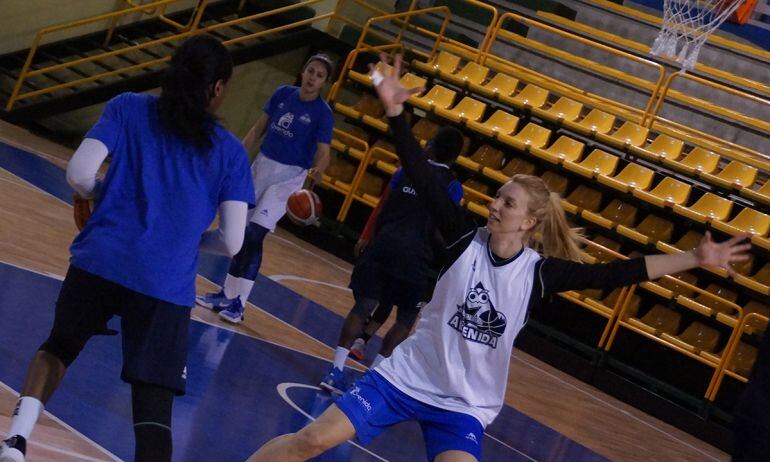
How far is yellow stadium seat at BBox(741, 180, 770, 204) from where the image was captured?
12.6 m

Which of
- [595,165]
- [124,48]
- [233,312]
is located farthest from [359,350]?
[124,48]

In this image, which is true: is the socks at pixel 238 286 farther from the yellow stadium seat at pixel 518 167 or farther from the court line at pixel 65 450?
the yellow stadium seat at pixel 518 167

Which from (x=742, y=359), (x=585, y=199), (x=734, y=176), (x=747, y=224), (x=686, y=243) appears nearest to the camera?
(x=742, y=359)

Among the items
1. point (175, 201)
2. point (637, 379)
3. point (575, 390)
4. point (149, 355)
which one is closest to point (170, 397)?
point (149, 355)

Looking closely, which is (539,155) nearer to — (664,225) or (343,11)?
Result: (664,225)

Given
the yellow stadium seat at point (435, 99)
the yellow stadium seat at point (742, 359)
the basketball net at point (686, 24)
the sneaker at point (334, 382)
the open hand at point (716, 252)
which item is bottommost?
the sneaker at point (334, 382)

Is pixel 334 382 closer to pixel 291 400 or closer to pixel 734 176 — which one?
pixel 291 400

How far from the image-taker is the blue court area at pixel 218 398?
5.14m

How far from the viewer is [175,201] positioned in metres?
3.64

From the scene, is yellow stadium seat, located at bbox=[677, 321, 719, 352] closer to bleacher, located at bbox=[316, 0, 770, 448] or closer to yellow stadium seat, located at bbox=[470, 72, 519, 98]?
bleacher, located at bbox=[316, 0, 770, 448]

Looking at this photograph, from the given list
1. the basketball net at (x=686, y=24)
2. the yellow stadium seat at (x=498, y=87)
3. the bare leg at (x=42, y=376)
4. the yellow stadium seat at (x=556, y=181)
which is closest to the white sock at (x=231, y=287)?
the bare leg at (x=42, y=376)

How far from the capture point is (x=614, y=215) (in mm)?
13516

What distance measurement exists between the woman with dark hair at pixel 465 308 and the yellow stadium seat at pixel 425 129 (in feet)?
35.0

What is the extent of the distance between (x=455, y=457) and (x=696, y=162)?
1023cm
